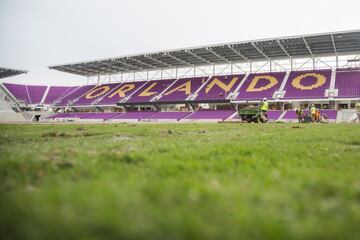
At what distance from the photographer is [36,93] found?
263 ft

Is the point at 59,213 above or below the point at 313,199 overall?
above

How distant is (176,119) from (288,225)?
48.1 meters

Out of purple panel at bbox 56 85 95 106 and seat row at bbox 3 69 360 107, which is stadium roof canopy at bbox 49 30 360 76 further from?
purple panel at bbox 56 85 95 106

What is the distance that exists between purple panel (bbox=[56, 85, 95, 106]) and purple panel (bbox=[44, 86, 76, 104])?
5399mm

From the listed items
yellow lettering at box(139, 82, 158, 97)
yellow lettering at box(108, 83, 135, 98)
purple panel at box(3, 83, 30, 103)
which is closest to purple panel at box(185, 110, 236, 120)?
yellow lettering at box(139, 82, 158, 97)

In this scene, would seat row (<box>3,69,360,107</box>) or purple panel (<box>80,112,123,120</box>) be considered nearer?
seat row (<box>3,69,360,107</box>)

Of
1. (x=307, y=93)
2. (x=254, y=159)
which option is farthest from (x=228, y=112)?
(x=254, y=159)

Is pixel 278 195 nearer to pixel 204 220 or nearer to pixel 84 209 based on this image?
pixel 204 220

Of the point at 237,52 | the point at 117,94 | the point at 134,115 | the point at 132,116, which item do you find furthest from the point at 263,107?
the point at 117,94

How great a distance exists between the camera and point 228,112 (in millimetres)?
49188

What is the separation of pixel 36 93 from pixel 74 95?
13.7 meters

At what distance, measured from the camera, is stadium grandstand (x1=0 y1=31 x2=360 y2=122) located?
45.4 meters

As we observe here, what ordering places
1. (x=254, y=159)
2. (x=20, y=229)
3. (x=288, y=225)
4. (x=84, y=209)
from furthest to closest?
(x=254, y=159) → (x=84, y=209) → (x=288, y=225) → (x=20, y=229)

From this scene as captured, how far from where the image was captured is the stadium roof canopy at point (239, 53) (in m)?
44.7
